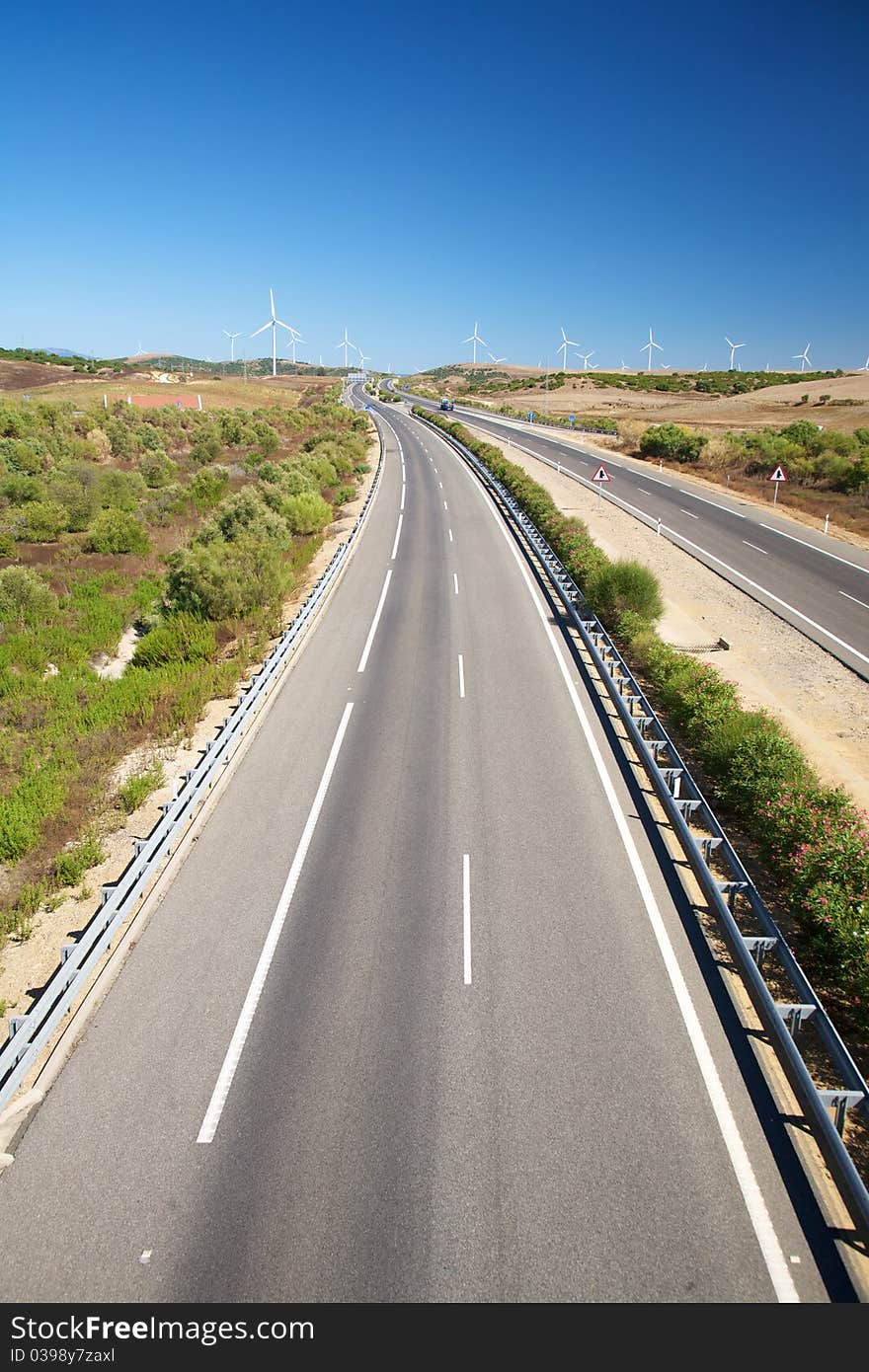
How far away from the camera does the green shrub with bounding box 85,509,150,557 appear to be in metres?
36.6

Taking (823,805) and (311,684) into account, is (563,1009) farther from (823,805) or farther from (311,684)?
(311,684)

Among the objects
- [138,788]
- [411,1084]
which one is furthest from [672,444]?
[411,1084]

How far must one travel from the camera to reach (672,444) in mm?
64625

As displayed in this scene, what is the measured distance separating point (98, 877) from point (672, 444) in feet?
212

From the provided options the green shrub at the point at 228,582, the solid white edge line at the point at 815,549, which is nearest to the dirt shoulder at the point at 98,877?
the green shrub at the point at 228,582

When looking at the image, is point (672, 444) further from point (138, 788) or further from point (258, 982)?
point (258, 982)

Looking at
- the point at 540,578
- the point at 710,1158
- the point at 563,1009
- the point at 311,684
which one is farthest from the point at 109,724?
the point at 540,578

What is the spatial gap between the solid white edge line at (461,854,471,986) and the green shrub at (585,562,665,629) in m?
13.5

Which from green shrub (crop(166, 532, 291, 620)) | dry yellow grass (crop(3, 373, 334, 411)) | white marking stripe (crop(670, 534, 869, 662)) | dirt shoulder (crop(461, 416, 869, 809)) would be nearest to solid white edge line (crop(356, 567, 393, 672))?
green shrub (crop(166, 532, 291, 620))

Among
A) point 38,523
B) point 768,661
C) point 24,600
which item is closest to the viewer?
point 768,661

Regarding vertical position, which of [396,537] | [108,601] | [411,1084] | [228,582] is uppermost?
[396,537]

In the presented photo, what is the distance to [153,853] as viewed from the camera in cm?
1121

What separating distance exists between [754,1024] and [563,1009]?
2.30 meters
